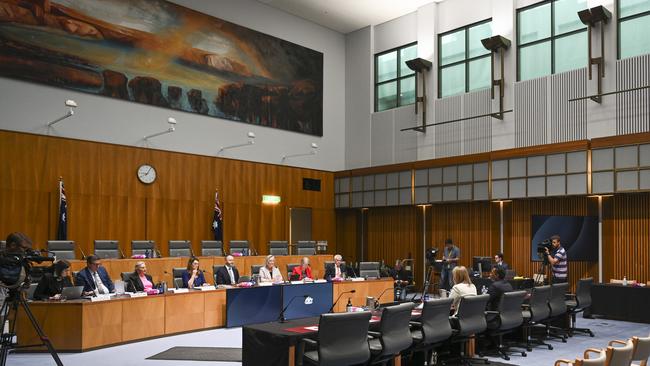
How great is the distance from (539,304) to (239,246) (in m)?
8.41

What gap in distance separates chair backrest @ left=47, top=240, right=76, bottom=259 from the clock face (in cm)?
290

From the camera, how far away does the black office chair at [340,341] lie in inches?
209

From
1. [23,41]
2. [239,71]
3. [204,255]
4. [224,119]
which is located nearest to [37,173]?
[23,41]

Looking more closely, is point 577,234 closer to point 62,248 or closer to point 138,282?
point 138,282

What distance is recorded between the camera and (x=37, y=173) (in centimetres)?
1232

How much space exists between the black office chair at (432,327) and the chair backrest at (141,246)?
7847 millimetres

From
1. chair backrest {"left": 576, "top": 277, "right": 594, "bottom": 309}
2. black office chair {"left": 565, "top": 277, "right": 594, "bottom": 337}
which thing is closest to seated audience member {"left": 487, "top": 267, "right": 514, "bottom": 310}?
black office chair {"left": 565, "top": 277, "right": 594, "bottom": 337}

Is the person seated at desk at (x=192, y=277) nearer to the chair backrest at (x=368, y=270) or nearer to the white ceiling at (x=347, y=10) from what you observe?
the chair backrest at (x=368, y=270)

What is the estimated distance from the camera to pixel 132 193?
1389 centimetres

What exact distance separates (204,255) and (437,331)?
27.7 feet

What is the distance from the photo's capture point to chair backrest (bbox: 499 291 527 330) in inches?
301

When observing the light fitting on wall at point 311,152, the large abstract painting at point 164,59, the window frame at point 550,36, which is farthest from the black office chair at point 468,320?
the light fitting on wall at point 311,152

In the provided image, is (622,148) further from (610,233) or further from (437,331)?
(437,331)

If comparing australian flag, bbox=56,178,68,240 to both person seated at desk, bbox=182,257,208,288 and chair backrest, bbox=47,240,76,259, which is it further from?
person seated at desk, bbox=182,257,208,288
